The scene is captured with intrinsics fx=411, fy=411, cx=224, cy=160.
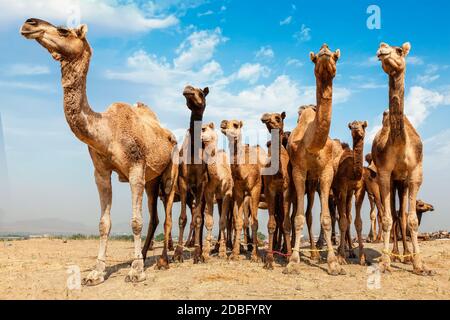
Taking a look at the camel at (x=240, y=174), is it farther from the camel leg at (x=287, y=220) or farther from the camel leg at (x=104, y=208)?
the camel leg at (x=104, y=208)

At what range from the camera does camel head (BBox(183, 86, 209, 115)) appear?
928cm

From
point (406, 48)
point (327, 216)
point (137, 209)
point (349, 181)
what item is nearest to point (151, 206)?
point (137, 209)

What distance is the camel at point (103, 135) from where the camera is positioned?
7.02 m

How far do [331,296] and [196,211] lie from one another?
4316 millimetres

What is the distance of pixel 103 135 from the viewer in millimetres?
7500

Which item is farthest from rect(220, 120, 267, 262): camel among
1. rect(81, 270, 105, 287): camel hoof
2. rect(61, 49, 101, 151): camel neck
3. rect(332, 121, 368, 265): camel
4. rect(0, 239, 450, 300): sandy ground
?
rect(61, 49, 101, 151): camel neck

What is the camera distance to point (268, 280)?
7762 millimetres

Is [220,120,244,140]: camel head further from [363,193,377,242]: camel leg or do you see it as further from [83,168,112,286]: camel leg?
[363,193,377,242]: camel leg

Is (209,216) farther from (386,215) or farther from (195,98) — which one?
(386,215)

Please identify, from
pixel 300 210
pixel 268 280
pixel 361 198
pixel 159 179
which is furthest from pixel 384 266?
pixel 159 179
